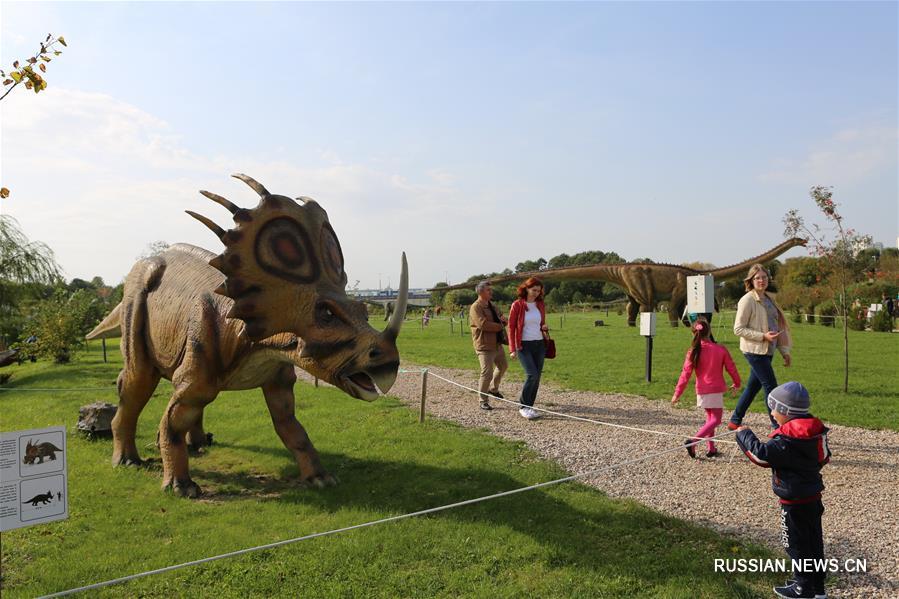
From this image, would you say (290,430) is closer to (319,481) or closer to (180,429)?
(319,481)

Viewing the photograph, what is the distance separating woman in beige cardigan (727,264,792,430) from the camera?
19.6ft

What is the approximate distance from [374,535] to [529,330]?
13.3 ft

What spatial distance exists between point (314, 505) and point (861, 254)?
10.7 meters

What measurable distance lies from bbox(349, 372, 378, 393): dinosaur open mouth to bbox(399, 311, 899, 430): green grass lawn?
6241mm

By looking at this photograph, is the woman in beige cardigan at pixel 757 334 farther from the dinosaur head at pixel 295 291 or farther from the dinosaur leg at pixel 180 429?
the dinosaur leg at pixel 180 429

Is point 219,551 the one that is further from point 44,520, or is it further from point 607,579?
point 607,579

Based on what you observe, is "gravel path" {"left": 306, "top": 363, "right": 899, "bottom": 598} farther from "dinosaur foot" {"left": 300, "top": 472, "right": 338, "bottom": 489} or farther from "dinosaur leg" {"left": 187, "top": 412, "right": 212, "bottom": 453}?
"dinosaur leg" {"left": 187, "top": 412, "right": 212, "bottom": 453}

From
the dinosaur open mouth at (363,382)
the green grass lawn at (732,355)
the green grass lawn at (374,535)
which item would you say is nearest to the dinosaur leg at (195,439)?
the green grass lawn at (374,535)

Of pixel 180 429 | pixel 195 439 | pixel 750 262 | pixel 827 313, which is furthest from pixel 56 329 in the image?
pixel 827 313

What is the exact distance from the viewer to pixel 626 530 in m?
4.21

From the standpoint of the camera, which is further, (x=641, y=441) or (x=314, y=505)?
(x=641, y=441)

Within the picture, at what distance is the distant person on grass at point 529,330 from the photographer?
303 inches

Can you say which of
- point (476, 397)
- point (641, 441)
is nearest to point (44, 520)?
point (641, 441)

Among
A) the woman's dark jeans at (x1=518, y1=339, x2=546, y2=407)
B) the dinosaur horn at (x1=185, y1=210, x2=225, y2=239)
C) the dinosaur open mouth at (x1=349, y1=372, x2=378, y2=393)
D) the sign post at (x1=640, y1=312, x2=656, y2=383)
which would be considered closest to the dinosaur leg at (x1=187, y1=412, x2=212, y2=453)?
the dinosaur horn at (x1=185, y1=210, x2=225, y2=239)
